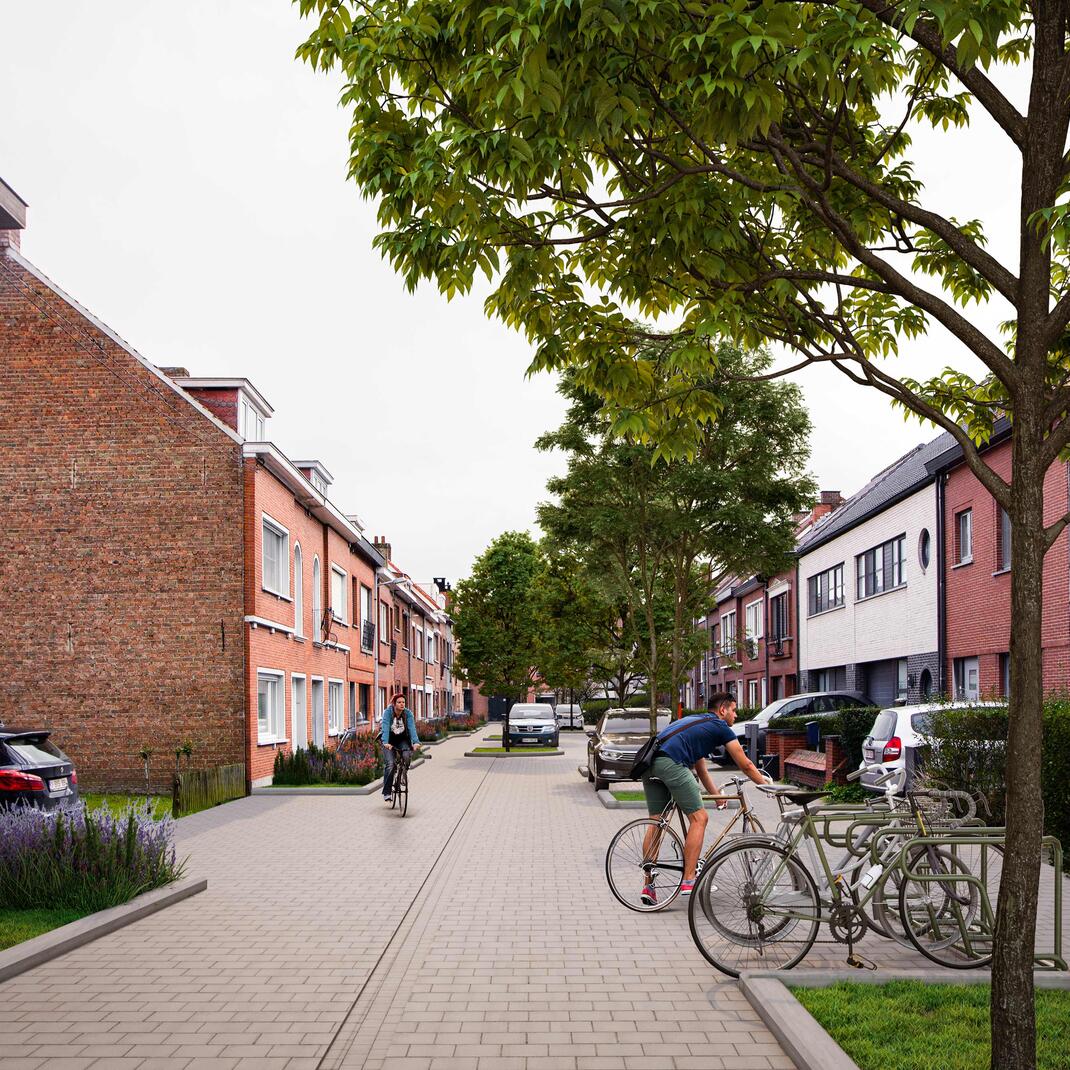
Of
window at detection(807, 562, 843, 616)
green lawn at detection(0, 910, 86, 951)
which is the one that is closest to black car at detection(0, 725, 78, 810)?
green lawn at detection(0, 910, 86, 951)

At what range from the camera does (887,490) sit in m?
30.6

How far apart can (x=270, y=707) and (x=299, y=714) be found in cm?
318

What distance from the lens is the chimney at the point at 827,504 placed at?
146ft

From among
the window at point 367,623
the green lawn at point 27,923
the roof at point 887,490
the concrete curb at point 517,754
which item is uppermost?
the roof at point 887,490

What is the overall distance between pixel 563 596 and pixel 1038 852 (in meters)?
41.3

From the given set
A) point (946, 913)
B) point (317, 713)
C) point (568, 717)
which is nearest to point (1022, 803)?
point (946, 913)

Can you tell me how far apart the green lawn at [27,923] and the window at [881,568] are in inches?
895

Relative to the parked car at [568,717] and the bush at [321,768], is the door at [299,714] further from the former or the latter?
the parked car at [568,717]

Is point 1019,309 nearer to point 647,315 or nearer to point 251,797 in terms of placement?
point 647,315

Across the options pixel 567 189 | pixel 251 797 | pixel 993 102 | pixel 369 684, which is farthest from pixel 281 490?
pixel 993 102

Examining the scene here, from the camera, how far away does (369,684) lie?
125 ft

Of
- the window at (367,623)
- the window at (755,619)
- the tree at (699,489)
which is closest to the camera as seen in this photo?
the tree at (699,489)

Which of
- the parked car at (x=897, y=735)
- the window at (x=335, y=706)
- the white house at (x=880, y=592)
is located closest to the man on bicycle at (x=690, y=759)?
the parked car at (x=897, y=735)

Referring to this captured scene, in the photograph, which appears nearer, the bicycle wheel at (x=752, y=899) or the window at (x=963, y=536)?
the bicycle wheel at (x=752, y=899)
